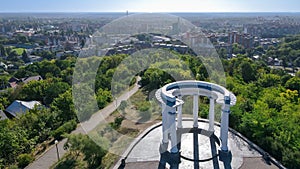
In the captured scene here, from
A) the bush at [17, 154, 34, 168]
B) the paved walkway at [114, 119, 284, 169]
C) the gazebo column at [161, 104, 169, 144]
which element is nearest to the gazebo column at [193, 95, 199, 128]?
the paved walkway at [114, 119, 284, 169]

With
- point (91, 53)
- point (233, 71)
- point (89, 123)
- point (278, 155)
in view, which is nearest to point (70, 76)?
point (91, 53)

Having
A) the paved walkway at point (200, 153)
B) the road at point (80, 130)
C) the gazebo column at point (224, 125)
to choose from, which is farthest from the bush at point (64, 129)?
the gazebo column at point (224, 125)

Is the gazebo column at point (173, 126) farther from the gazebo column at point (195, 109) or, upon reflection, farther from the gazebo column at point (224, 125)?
the gazebo column at point (195, 109)

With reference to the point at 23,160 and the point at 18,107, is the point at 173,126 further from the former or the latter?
the point at 18,107

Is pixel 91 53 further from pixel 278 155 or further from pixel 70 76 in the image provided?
pixel 278 155

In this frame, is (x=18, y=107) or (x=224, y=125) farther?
(x=18, y=107)

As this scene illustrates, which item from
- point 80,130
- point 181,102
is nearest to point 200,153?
point 181,102
